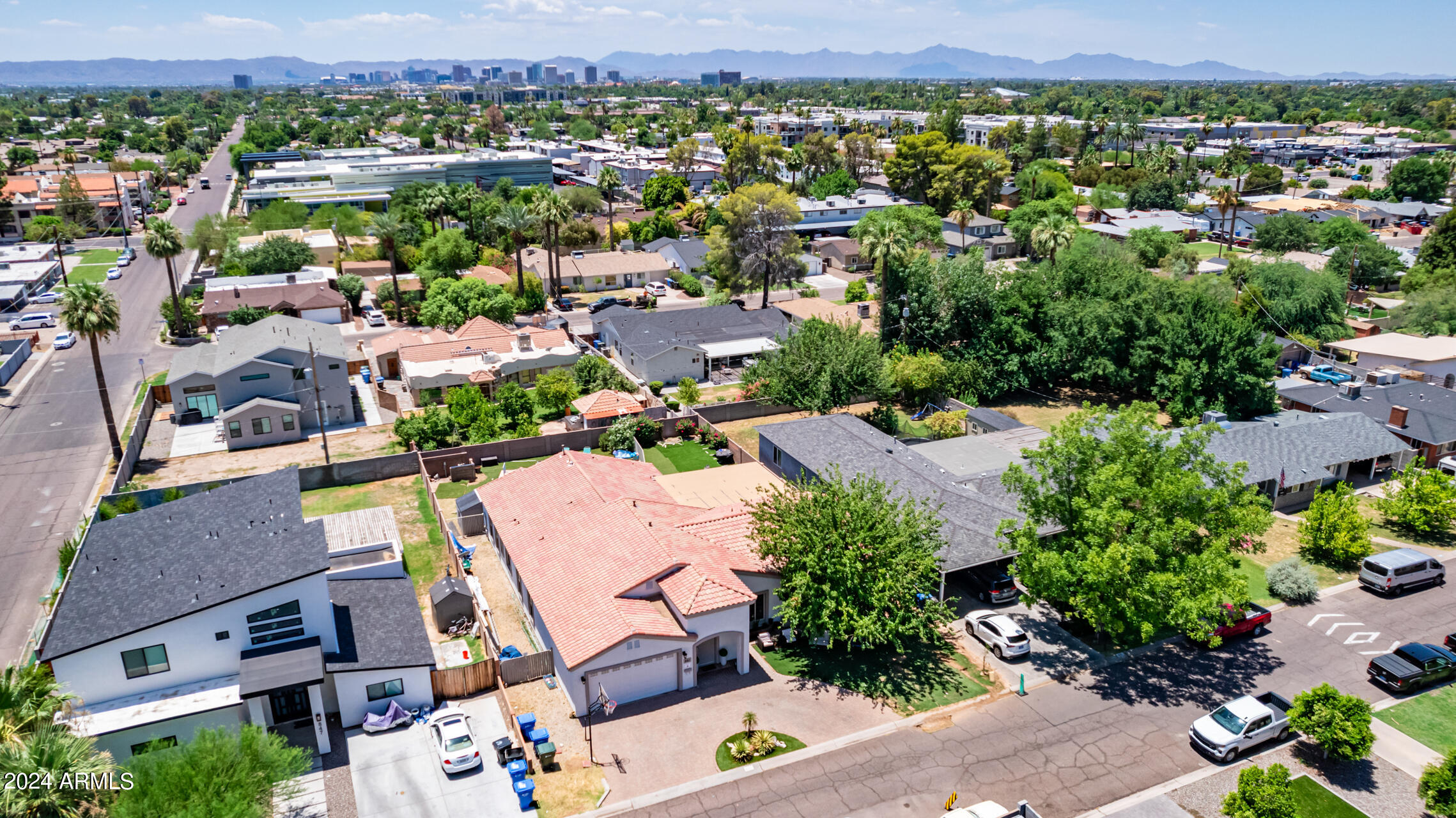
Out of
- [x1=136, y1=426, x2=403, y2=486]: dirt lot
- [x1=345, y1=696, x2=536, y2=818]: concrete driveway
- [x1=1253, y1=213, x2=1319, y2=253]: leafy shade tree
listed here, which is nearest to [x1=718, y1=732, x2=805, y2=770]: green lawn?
[x1=345, y1=696, x2=536, y2=818]: concrete driveway

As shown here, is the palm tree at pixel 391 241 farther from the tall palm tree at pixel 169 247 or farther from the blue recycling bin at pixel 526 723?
the blue recycling bin at pixel 526 723

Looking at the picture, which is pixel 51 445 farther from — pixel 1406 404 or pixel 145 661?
pixel 1406 404

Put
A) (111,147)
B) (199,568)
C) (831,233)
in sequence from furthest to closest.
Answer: (111,147)
(831,233)
(199,568)

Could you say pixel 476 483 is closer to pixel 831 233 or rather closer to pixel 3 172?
pixel 831 233

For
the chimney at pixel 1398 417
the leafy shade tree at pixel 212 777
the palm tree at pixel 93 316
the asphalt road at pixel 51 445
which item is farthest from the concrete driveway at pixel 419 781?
the chimney at pixel 1398 417

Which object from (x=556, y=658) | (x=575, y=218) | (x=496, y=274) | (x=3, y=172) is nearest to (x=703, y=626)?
(x=556, y=658)


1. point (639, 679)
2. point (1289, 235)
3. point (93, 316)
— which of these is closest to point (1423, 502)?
point (639, 679)
